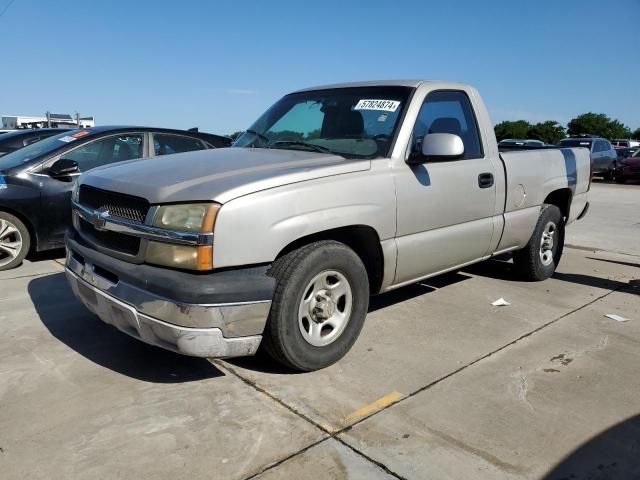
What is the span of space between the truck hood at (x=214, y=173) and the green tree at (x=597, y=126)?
93.8 metres

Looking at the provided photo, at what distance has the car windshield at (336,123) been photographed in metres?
3.86

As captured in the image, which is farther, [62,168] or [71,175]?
[71,175]

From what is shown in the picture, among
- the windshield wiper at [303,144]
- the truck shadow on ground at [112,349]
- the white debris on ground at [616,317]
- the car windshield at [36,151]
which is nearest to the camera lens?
the truck shadow on ground at [112,349]

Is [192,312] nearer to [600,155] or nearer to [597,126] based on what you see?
[600,155]

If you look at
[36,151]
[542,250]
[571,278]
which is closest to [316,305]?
[542,250]

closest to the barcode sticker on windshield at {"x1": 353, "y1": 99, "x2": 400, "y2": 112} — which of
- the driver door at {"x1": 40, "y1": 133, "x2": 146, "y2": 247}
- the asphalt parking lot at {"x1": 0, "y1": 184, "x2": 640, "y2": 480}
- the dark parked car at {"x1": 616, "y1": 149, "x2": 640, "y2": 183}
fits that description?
the asphalt parking lot at {"x1": 0, "y1": 184, "x2": 640, "y2": 480}

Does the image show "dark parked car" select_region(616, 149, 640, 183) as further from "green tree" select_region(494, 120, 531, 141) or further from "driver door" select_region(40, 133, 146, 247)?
"green tree" select_region(494, 120, 531, 141)

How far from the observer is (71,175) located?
5.96 meters

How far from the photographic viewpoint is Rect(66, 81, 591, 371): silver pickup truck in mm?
2854

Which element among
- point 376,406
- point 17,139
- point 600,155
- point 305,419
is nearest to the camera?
point 305,419

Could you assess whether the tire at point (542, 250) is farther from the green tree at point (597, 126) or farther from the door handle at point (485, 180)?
the green tree at point (597, 126)

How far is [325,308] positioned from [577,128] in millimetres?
98675

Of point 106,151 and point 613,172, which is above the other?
point 106,151

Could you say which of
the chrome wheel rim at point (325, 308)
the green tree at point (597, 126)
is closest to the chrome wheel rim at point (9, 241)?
the chrome wheel rim at point (325, 308)
